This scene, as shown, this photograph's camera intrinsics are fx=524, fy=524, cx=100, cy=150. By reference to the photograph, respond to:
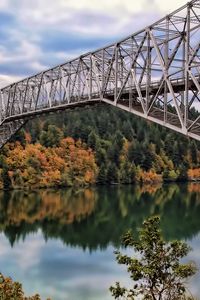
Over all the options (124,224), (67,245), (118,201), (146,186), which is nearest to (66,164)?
(146,186)

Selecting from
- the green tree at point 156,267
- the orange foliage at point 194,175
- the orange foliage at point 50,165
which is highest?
the orange foliage at point 194,175

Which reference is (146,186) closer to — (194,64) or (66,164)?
(66,164)

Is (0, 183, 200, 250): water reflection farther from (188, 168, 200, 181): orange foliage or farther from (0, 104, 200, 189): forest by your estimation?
(188, 168, 200, 181): orange foliage

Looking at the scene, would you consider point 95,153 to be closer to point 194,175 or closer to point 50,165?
point 50,165

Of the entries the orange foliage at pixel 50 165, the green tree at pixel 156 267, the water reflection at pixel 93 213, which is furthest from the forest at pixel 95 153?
the green tree at pixel 156 267

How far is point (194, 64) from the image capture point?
30500mm

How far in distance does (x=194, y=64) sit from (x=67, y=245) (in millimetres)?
26076

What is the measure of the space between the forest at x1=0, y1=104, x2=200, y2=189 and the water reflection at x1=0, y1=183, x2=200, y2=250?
284 inches

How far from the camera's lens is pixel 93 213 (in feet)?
237

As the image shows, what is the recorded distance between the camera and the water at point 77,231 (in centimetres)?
3653

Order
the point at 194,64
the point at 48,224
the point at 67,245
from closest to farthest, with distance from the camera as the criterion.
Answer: the point at 194,64 < the point at 67,245 < the point at 48,224

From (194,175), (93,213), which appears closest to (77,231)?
(93,213)

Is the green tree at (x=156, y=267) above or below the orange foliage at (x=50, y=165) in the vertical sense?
below

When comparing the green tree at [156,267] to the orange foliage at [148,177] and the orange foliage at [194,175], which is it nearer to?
the orange foliage at [148,177]
